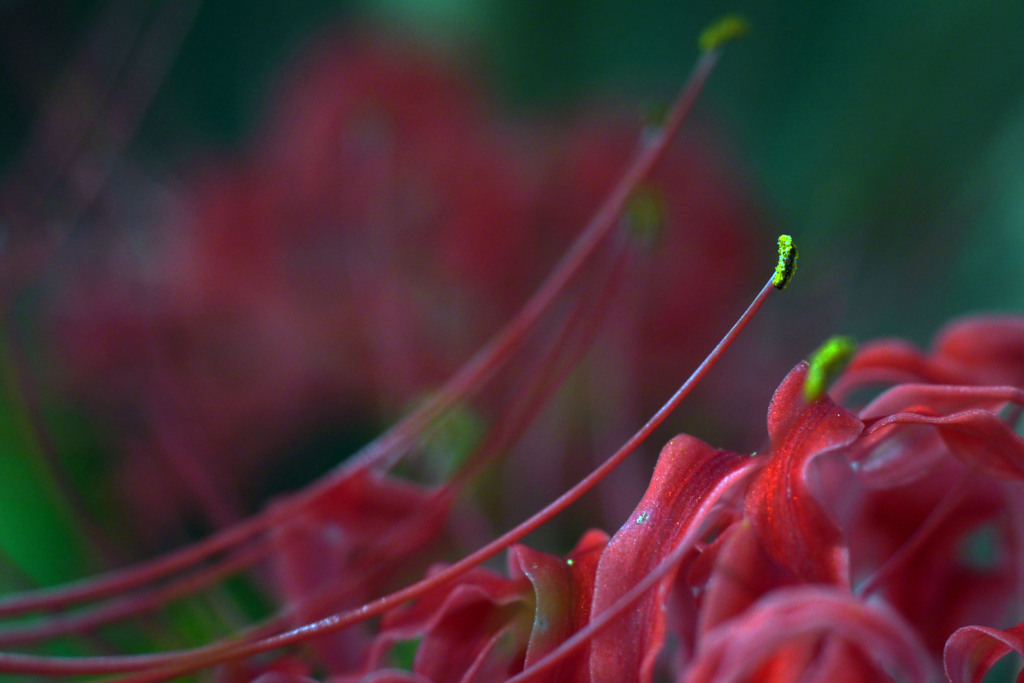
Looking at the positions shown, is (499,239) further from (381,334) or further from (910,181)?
(910,181)

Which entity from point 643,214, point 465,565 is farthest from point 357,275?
point 465,565

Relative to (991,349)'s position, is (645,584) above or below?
below

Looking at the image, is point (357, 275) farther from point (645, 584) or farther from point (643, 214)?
point (645, 584)

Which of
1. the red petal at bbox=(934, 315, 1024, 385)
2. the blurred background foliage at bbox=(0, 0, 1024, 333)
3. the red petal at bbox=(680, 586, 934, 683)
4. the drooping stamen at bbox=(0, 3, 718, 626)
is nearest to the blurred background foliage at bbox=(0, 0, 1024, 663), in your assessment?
the blurred background foliage at bbox=(0, 0, 1024, 333)

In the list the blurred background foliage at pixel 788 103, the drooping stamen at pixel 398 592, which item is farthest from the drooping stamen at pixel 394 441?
the blurred background foliage at pixel 788 103

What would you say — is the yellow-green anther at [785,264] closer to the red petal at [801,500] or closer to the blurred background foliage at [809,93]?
the red petal at [801,500]

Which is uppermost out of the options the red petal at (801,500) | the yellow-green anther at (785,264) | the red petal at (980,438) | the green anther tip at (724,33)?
the green anther tip at (724,33)
